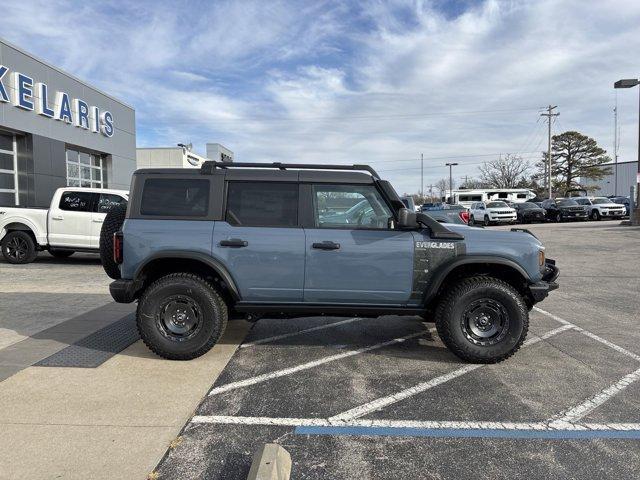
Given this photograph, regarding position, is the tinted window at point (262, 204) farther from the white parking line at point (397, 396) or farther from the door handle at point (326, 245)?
the white parking line at point (397, 396)

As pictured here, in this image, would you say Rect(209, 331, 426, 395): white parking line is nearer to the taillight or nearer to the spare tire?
the taillight

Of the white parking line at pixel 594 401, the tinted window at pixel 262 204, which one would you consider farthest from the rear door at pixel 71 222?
the white parking line at pixel 594 401

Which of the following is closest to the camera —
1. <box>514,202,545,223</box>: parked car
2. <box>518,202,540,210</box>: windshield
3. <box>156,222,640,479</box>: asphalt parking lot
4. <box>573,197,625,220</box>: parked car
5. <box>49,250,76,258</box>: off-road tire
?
<box>156,222,640,479</box>: asphalt parking lot

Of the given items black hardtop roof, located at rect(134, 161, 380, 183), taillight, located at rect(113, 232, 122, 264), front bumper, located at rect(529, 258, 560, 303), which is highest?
black hardtop roof, located at rect(134, 161, 380, 183)

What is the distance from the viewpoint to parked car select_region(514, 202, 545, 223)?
109ft

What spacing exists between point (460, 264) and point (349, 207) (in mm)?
1235

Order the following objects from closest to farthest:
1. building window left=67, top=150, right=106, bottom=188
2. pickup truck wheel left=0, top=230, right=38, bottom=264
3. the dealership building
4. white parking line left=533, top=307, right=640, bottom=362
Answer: white parking line left=533, top=307, right=640, bottom=362
pickup truck wheel left=0, top=230, right=38, bottom=264
the dealership building
building window left=67, top=150, right=106, bottom=188

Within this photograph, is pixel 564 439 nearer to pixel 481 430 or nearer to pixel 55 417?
pixel 481 430

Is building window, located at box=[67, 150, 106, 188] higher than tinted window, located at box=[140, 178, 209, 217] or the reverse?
higher

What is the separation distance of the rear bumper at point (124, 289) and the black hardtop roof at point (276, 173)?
1.12 meters

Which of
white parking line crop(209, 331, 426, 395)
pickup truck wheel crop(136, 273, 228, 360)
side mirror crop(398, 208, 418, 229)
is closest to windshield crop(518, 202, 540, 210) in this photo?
white parking line crop(209, 331, 426, 395)

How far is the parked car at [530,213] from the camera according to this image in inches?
1313

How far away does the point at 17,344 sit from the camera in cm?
547

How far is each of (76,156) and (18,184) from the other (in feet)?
11.9
